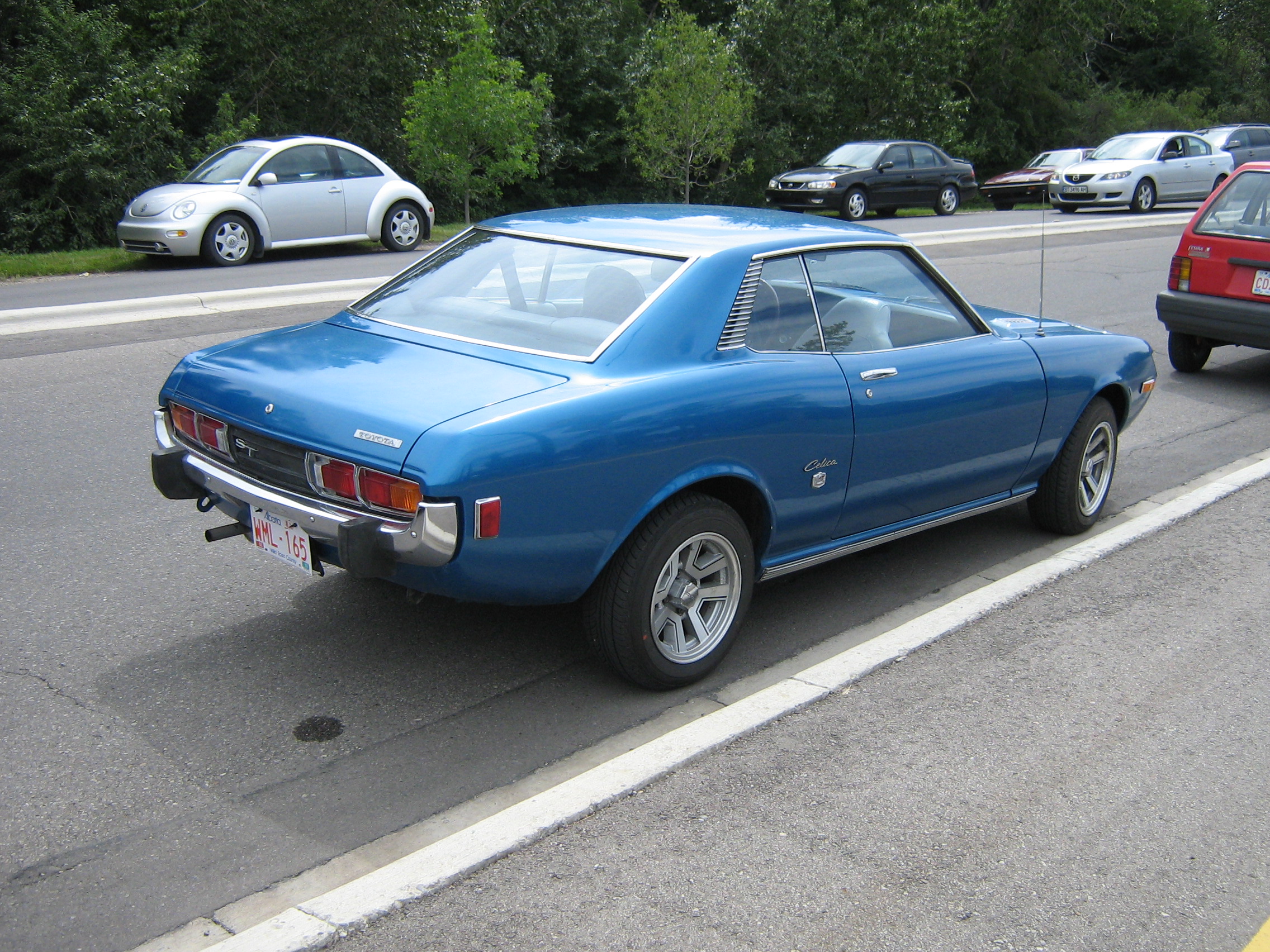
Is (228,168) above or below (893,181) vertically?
above

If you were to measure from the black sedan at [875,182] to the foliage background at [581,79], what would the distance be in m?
5.72

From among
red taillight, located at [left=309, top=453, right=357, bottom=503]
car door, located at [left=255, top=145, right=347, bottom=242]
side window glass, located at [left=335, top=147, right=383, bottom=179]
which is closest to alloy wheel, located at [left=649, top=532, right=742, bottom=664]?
red taillight, located at [left=309, top=453, right=357, bottom=503]

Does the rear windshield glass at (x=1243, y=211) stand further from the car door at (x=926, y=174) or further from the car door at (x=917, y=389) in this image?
the car door at (x=926, y=174)

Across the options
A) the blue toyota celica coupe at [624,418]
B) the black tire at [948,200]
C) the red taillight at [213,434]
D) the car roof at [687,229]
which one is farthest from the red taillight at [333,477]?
the black tire at [948,200]

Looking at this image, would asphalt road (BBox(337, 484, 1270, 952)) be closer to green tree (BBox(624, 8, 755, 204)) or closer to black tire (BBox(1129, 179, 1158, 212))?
black tire (BBox(1129, 179, 1158, 212))

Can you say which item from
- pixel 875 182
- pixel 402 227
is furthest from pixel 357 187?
pixel 875 182

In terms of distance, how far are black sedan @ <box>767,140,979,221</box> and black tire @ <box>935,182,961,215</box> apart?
13 millimetres

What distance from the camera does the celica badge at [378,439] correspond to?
3.50 m

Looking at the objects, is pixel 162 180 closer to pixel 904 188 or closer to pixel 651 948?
pixel 904 188

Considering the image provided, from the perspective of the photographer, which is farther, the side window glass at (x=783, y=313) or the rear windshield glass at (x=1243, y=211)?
the rear windshield glass at (x=1243, y=211)

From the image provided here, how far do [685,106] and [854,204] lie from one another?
5397 millimetres

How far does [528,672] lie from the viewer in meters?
4.27

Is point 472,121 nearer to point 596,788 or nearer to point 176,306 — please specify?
point 176,306

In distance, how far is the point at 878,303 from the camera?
4945 mm
